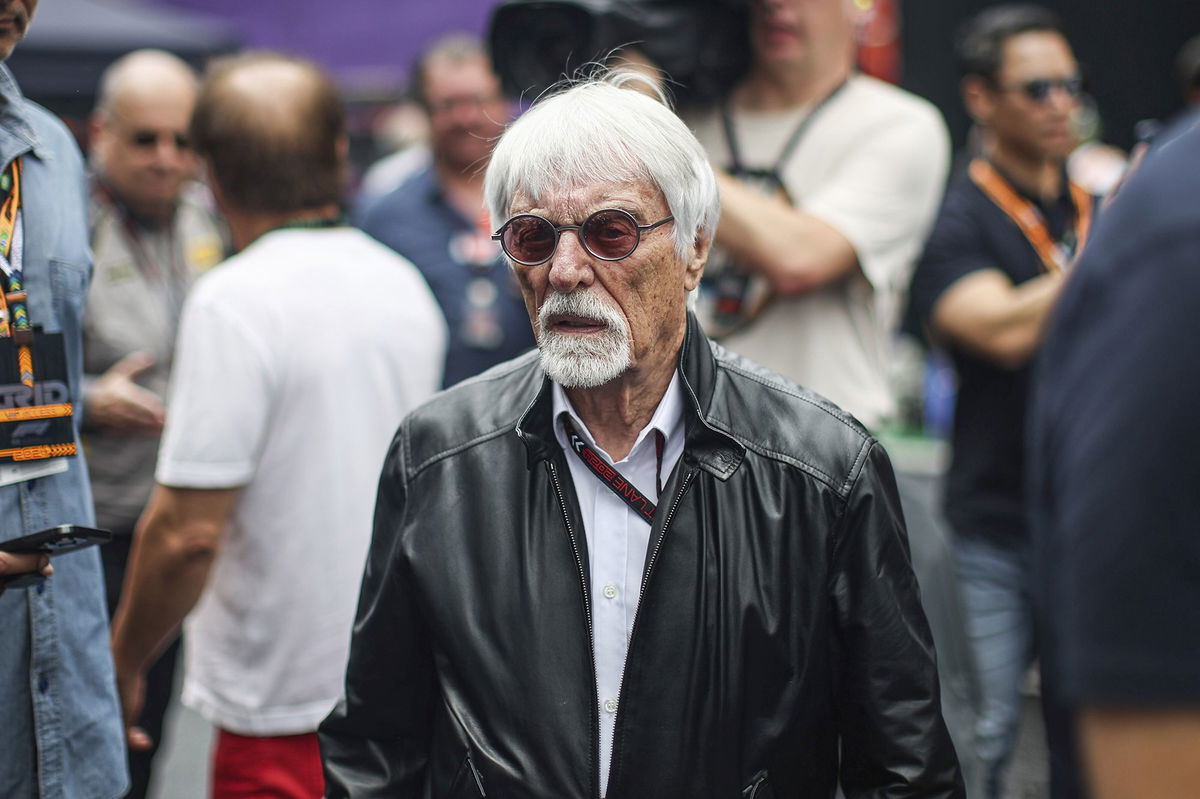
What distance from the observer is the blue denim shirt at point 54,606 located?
2092 mm

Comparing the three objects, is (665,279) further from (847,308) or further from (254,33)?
A: (254,33)

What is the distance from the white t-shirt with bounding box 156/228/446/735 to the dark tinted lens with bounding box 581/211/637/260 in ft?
2.96

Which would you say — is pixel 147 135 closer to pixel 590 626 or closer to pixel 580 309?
pixel 580 309

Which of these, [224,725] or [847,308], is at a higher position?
[847,308]

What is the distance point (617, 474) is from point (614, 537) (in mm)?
97

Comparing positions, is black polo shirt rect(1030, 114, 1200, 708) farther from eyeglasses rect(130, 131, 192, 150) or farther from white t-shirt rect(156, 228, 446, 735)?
eyeglasses rect(130, 131, 192, 150)

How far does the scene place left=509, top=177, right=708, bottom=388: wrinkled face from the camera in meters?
1.98

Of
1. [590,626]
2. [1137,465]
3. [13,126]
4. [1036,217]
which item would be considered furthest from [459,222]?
[1137,465]

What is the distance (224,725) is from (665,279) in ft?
4.58

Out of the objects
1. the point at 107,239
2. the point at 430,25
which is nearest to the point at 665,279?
the point at 107,239

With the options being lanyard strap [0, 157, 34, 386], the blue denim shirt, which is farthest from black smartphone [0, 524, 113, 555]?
lanyard strap [0, 157, 34, 386]

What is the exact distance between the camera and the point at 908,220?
314 cm

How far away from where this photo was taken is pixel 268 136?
2797mm

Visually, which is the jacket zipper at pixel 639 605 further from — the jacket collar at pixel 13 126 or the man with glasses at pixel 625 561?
the jacket collar at pixel 13 126
